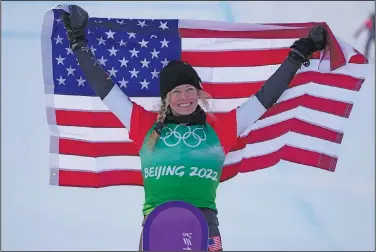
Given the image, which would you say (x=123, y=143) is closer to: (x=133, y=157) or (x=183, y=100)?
(x=133, y=157)

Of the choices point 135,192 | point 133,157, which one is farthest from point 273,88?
point 135,192

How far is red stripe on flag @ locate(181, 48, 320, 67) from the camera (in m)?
6.19

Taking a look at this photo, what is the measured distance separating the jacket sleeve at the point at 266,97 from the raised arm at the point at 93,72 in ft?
2.08

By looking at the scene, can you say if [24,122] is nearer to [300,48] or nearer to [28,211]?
[28,211]

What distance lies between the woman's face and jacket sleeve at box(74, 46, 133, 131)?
0.26 m

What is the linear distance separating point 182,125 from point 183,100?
139 millimetres

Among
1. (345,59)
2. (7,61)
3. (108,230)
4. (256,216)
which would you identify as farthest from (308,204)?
(7,61)

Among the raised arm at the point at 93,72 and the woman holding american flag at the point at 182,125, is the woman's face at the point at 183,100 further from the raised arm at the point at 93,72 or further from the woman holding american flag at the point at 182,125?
the raised arm at the point at 93,72

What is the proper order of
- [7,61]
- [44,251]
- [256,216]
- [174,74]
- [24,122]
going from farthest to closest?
[7,61] → [24,122] → [256,216] → [44,251] → [174,74]

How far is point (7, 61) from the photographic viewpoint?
11.4m

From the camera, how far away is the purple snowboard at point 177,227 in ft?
16.4

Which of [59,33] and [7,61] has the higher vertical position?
[7,61]

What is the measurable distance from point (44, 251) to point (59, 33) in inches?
86.3

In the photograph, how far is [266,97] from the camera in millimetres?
5516
